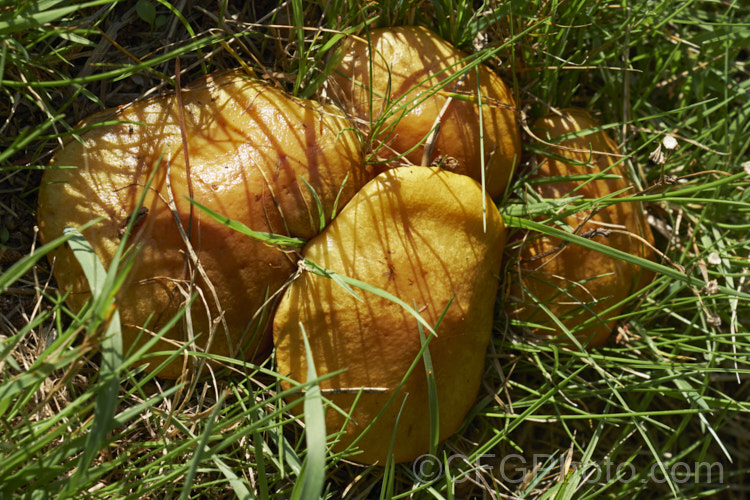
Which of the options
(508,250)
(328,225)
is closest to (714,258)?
(508,250)

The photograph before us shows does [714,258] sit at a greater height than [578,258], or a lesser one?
lesser

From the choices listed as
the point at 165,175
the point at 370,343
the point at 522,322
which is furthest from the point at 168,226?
the point at 522,322

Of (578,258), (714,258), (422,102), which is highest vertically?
(422,102)

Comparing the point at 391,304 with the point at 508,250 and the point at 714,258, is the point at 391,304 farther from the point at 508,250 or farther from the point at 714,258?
the point at 714,258

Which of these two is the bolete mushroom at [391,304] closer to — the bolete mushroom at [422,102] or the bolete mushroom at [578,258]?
the bolete mushroom at [422,102]

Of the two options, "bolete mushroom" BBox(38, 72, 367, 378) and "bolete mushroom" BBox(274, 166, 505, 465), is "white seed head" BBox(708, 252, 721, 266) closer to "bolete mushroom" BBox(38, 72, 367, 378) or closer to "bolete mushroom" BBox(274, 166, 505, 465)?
"bolete mushroom" BBox(274, 166, 505, 465)

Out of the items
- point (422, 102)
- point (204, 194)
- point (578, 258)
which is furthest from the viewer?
point (578, 258)

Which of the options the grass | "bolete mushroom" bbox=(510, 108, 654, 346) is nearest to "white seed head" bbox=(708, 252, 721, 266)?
the grass

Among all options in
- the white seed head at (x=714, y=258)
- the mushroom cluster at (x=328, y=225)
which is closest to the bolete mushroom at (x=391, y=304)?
the mushroom cluster at (x=328, y=225)
